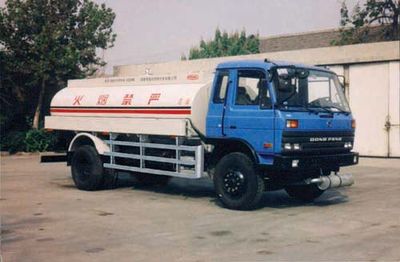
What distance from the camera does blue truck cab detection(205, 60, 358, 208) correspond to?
29.5 feet

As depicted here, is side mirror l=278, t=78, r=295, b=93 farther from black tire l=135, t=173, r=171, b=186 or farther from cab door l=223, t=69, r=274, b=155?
black tire l=135, t=173, r=171, b=186

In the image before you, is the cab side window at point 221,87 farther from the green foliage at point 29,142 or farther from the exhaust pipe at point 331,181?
the green foliage at point 29,142

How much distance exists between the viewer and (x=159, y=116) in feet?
35.6

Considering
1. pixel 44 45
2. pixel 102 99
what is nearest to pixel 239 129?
pixel 102 99

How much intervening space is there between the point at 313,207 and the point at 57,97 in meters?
7.13

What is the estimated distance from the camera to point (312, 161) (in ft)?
30.2

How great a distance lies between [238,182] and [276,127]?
49.8 inches

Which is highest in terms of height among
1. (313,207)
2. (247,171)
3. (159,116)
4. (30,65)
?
(30,65)

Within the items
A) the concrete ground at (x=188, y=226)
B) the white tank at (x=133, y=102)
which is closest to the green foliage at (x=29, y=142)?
the white tank at (x=133, y=102)

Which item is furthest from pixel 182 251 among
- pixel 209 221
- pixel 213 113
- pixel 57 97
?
pixel 57 97

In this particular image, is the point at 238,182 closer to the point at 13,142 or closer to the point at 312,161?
the point at 312,161

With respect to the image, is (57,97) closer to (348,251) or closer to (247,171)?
(247,171)

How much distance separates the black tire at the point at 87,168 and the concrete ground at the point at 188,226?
1.03 feet

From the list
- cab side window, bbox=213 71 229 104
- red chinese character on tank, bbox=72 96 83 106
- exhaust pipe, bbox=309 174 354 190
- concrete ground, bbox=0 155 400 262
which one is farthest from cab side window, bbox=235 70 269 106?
red chinese character on tank, bbox=72 96 83 106
